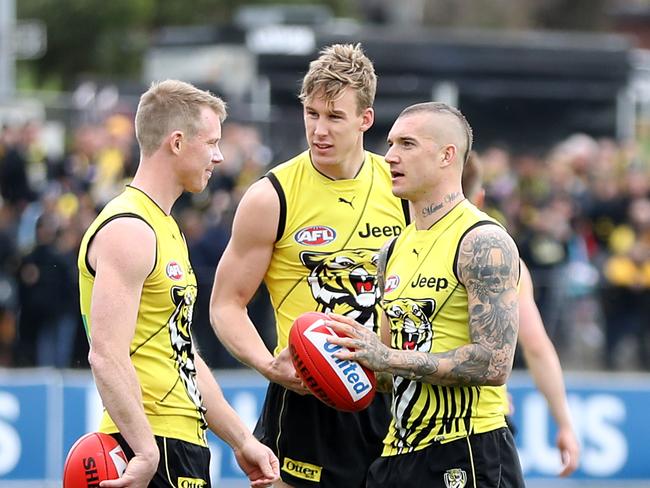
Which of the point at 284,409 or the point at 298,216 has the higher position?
the point at 298,216

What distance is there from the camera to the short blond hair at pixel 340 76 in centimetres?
670

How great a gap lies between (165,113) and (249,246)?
47.2 inches

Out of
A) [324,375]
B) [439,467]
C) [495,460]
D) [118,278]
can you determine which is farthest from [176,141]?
[495,460]

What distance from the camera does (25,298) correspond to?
51.9 feet

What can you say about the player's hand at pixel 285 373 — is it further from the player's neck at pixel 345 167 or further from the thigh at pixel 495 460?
the thigh at pixel 495 460

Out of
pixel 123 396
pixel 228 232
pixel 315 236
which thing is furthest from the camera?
pixel 228 232

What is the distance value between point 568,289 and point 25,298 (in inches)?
258

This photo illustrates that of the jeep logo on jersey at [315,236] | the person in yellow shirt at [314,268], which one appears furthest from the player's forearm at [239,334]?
the jeep logo on jersey at [315,236]

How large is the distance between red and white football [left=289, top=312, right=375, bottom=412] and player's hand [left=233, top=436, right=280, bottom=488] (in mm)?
360

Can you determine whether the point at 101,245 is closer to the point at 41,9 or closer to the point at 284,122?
the point at 284,122

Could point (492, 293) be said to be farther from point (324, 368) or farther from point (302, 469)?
point (302, 469)

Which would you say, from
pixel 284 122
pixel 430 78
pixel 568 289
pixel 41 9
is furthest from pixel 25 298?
pixel 41 9

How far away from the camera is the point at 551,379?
309 inches

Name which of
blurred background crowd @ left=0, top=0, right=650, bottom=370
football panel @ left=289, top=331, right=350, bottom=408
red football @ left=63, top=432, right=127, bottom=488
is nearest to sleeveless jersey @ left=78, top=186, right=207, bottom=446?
red football @ left=63, top=432, right=127, bottom=488
